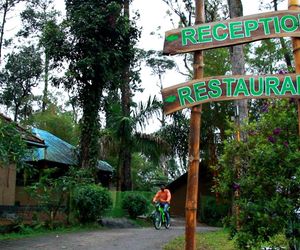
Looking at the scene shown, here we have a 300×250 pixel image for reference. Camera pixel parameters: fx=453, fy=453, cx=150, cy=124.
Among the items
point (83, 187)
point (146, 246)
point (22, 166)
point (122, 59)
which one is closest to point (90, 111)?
point (122, 59)

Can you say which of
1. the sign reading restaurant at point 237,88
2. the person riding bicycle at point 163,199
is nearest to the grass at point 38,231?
the person riding bicycle at point 163,199

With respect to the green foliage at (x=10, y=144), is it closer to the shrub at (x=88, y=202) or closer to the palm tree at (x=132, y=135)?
the shrub at (x=88, y=202)

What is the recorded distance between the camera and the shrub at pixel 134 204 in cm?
2119

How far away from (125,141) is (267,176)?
1576 centimetres

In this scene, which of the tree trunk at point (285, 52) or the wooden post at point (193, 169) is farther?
the tree trunk at point (285, 52)

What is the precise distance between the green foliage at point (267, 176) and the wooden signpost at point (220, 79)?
0.81 meters

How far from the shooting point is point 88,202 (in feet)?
56.4

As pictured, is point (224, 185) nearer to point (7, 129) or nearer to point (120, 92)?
point (7, 129)

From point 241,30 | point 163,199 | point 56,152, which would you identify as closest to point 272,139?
point 241,30

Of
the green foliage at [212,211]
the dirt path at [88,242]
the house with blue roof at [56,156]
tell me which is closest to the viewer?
the dirt path at [88,242]

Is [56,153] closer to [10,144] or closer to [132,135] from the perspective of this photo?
[132,135]

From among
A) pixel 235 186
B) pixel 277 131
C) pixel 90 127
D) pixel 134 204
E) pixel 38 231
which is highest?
pixel 90 127

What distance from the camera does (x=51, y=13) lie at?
3219 cm

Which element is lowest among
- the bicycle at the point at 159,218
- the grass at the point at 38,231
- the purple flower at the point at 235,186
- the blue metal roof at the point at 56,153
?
the grass at the point at 38,231
